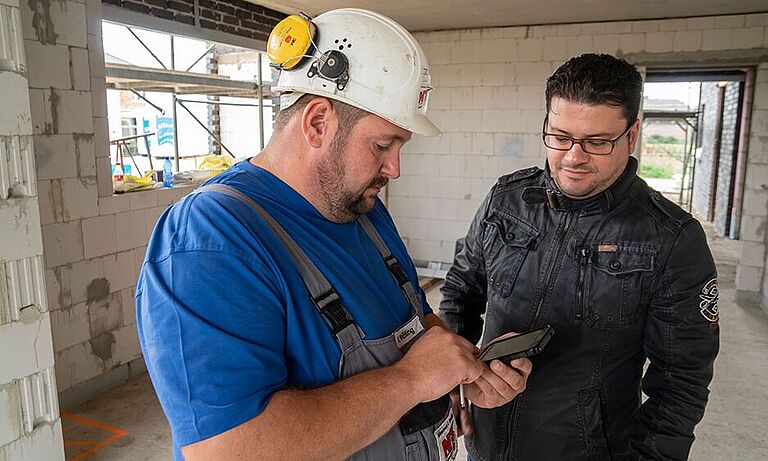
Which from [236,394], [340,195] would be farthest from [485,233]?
[236,394]

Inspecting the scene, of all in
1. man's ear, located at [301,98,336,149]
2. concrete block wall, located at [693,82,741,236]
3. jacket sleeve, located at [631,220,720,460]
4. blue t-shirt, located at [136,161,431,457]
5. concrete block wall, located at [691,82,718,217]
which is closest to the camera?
blue t-shirt, located at [136,161,431,457]

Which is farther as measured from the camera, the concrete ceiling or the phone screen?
the concrete ceiling

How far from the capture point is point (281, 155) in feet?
3.44

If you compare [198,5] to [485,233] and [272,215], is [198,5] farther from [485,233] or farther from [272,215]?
[272,215]

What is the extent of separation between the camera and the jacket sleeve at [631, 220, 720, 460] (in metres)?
1.25

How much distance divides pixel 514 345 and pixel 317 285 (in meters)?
0.51

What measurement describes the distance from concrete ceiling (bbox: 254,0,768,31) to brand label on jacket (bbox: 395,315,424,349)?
4357 millimetres

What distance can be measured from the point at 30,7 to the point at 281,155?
9.65 ft

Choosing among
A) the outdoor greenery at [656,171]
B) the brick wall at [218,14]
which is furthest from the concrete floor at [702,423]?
the outdoor greenery at [656,171]

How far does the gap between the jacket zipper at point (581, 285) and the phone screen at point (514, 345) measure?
217 millimetres

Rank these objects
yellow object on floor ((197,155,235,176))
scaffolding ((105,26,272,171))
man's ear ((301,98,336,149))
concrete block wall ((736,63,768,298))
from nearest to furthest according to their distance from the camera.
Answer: man's ear ((301,98,336,149)), scaffolding ((105,26,272,171)), yellow object on floor ((197,155,235,176)), concrete block wall ((736,63,768,298))

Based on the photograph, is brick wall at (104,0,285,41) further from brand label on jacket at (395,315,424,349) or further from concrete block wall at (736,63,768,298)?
concrete block wall at (736,63,768,298)

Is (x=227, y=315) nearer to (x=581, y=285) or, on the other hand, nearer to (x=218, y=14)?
(x=581, y=285)

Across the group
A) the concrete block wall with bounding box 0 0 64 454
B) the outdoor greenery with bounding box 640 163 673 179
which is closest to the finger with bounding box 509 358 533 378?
the concrete block wall with bounding box 0 0 64 454
